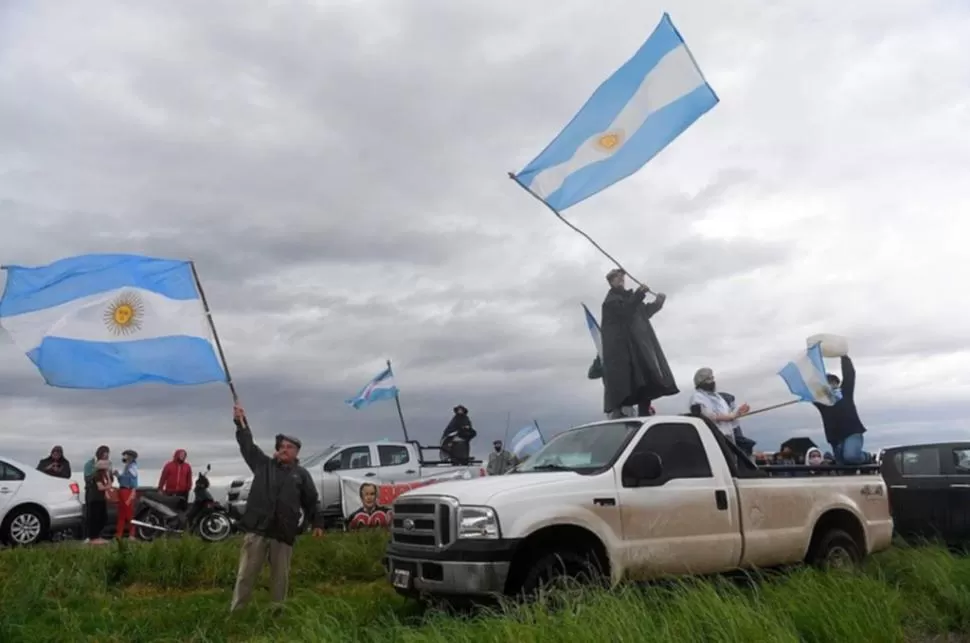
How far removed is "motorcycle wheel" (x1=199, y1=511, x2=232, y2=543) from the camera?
1609 centimetres

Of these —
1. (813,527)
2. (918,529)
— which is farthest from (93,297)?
(918,529)

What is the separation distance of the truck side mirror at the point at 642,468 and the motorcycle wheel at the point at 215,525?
33.2ft

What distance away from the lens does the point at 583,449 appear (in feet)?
28.3

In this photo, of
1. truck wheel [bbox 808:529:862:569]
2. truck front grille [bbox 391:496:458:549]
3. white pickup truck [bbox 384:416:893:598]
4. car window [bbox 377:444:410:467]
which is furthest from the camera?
car window [bbox 377:444:410:467]

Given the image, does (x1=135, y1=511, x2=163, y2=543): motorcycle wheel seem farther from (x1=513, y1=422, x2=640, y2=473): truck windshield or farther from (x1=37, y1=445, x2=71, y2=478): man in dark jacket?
(x1=513, y1=422, x2=640, y2=473): truck windshield

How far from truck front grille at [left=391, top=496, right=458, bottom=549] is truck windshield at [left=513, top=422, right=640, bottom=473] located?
1.23m

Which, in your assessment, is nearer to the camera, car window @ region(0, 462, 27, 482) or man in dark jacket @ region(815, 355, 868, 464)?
man in dark jacket @ region(815, 355, 868, 464)

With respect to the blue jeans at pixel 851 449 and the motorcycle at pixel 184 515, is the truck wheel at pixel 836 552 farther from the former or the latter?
the motorcycle at pixel 184 515

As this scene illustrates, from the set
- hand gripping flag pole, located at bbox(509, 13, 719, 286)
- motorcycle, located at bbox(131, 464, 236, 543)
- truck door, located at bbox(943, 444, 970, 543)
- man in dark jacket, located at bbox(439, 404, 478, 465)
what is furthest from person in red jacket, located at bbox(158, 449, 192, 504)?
truck door, located at bbox(943, 444, 970, 543)

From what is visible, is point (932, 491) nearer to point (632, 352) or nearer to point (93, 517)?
point (632, 352)

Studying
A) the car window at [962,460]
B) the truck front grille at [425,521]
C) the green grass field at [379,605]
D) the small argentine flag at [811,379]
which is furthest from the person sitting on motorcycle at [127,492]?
the car window at [962,460]

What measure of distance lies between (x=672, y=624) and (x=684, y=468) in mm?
2565

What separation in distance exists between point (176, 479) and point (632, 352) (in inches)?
361

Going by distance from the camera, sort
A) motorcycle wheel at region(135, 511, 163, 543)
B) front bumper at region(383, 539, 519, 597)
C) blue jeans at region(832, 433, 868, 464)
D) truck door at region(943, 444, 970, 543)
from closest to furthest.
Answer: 1. front bumper at region(383, 539, 519, 597)
2. truck door at region(943, 444, 970, 543)
3. blue jeans at region(832, 433, 868, 464)
4. motorcycle wheel at region(135, 511, 163, 543)
